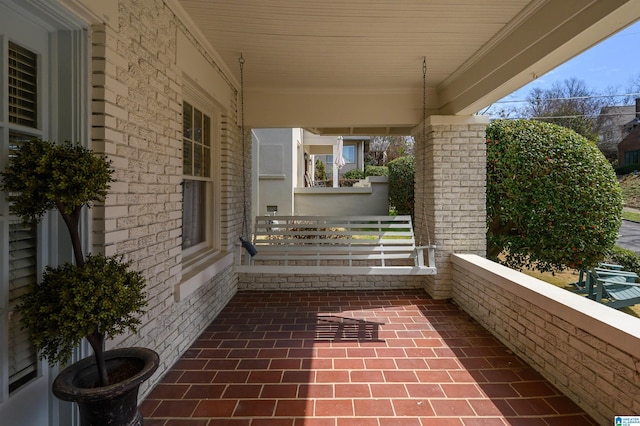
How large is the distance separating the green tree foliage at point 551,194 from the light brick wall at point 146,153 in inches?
162

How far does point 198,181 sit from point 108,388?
2493 mm

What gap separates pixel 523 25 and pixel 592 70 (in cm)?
2048

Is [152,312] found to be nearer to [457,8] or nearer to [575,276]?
[457,8]

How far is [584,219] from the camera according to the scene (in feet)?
13.9

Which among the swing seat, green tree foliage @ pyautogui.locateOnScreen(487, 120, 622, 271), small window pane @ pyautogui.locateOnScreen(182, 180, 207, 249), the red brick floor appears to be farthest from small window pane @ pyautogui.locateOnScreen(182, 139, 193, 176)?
green tree foliage @ pyautogui.locateOnScreen(487, 120, 622, 271)

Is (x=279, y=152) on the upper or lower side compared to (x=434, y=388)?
upper

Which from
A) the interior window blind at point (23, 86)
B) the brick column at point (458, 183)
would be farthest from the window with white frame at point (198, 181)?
the brick column at point (458, 183)

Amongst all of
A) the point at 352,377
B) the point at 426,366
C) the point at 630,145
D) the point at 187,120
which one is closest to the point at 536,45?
the point at 426,366

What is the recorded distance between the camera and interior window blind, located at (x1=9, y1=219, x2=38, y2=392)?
4.88 feet

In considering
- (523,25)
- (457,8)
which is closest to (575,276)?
(523,25)

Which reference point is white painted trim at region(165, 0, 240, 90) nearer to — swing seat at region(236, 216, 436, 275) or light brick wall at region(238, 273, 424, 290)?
swing seat at region(236, 216, 436, 275)

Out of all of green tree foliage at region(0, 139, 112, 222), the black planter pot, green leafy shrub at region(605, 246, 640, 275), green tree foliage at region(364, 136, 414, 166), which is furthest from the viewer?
green tree foliage at region(364, 136, 414, 166)

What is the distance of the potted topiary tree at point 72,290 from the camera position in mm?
1293

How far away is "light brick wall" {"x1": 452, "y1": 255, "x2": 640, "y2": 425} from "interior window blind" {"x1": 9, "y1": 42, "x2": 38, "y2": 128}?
334 cm
